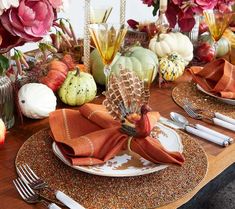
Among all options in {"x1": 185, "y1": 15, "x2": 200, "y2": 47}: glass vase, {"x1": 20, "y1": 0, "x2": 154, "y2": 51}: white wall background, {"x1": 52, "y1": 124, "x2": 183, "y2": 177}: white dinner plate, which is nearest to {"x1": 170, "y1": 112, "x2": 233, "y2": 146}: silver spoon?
{"x1": 52, "y1": 124, "x2": 183, "y2": 177}: white dinner plate

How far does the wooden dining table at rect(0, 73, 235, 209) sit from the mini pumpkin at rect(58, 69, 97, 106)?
0.21 feet

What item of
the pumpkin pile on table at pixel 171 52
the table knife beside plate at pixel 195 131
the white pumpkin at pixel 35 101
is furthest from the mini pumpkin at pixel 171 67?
the white pumpkin at pixel 35 101

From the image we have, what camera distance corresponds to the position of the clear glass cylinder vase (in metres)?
0.90

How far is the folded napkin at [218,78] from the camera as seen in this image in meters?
1.10

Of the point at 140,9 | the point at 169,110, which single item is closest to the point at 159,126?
the point at 169,110

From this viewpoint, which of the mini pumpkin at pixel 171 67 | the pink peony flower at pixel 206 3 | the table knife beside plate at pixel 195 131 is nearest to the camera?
the table knife beside plate at pixel 195 131

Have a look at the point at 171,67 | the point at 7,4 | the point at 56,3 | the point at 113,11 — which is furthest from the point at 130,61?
the point at 113,11

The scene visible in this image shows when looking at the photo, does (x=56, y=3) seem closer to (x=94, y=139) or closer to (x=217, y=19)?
(x=94, y=139)

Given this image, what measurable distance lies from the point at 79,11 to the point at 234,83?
200cm

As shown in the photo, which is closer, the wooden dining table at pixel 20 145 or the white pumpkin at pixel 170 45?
the wooden dining table at pixel 20 145

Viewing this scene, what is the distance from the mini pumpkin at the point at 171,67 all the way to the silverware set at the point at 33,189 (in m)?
0.55

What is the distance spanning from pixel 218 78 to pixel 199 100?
84mm

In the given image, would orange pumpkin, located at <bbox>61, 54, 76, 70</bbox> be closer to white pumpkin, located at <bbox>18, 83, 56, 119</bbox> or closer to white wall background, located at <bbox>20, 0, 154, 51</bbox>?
white pumpkin, located at <bbox>18, 83, 56, 119</bbox>

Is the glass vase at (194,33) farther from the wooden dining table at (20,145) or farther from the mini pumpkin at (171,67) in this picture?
the wooden dining table at (20,145)
